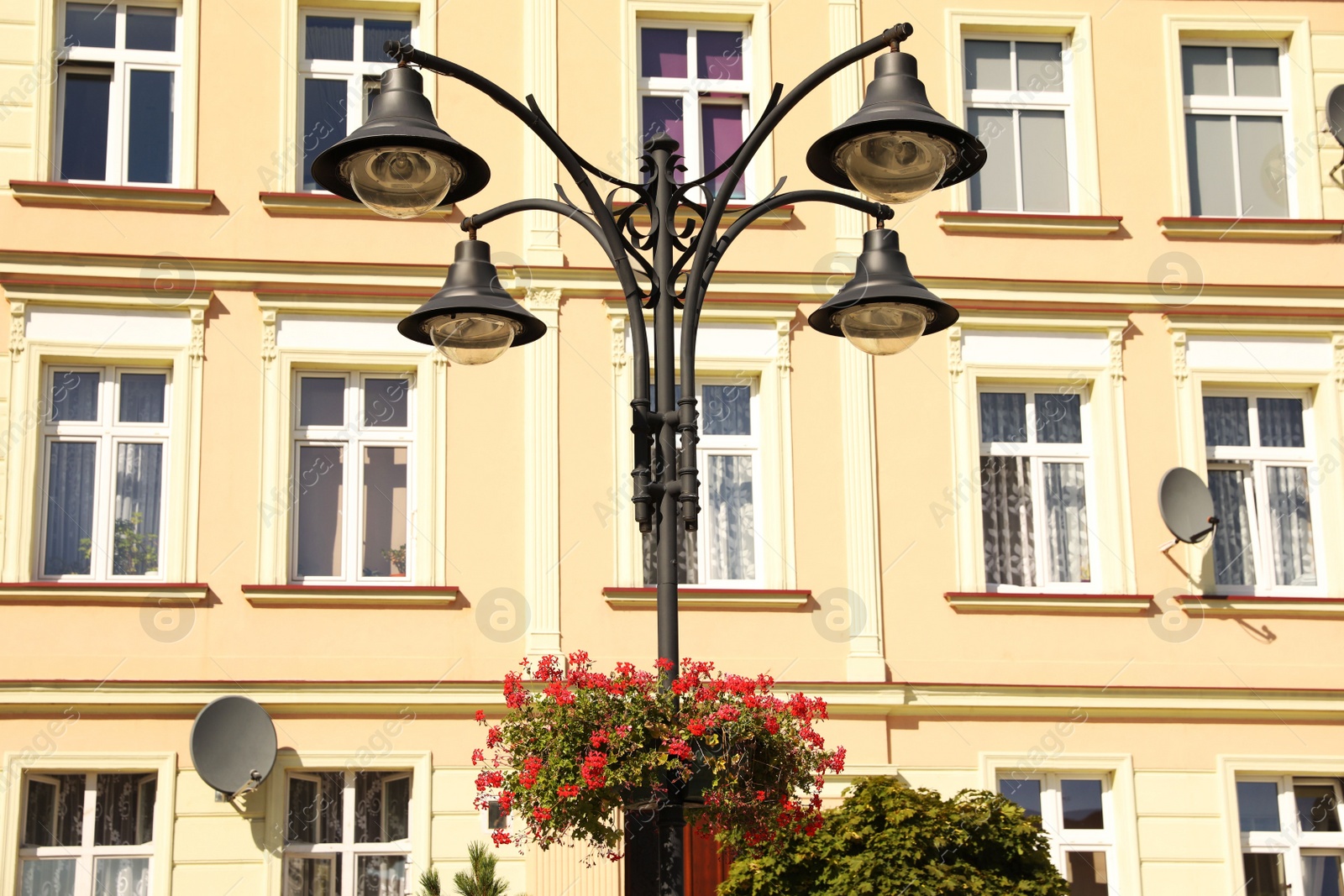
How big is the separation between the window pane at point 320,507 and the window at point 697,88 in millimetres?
4268

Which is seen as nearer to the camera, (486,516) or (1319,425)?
(486,516)

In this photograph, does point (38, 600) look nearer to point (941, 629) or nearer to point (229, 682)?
point (229, 682)

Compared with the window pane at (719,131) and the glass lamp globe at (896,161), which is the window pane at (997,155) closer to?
the window pane at (719,131)

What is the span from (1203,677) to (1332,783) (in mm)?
1591

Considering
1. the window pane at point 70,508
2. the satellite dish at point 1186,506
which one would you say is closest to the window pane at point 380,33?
the window pane at point 70,508

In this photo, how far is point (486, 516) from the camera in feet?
48.2

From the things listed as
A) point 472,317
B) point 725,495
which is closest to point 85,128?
point 725,495

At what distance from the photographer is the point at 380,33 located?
15.8m

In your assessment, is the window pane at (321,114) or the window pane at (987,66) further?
the window pane at (987,66)

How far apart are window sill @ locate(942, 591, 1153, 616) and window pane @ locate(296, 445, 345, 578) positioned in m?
5.52

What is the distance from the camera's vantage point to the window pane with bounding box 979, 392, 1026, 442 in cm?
1562

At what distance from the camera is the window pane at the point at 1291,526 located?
15641 mm

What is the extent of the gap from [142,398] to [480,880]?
531 centimetres

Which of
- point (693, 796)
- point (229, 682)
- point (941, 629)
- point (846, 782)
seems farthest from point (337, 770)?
point (693, 796)
